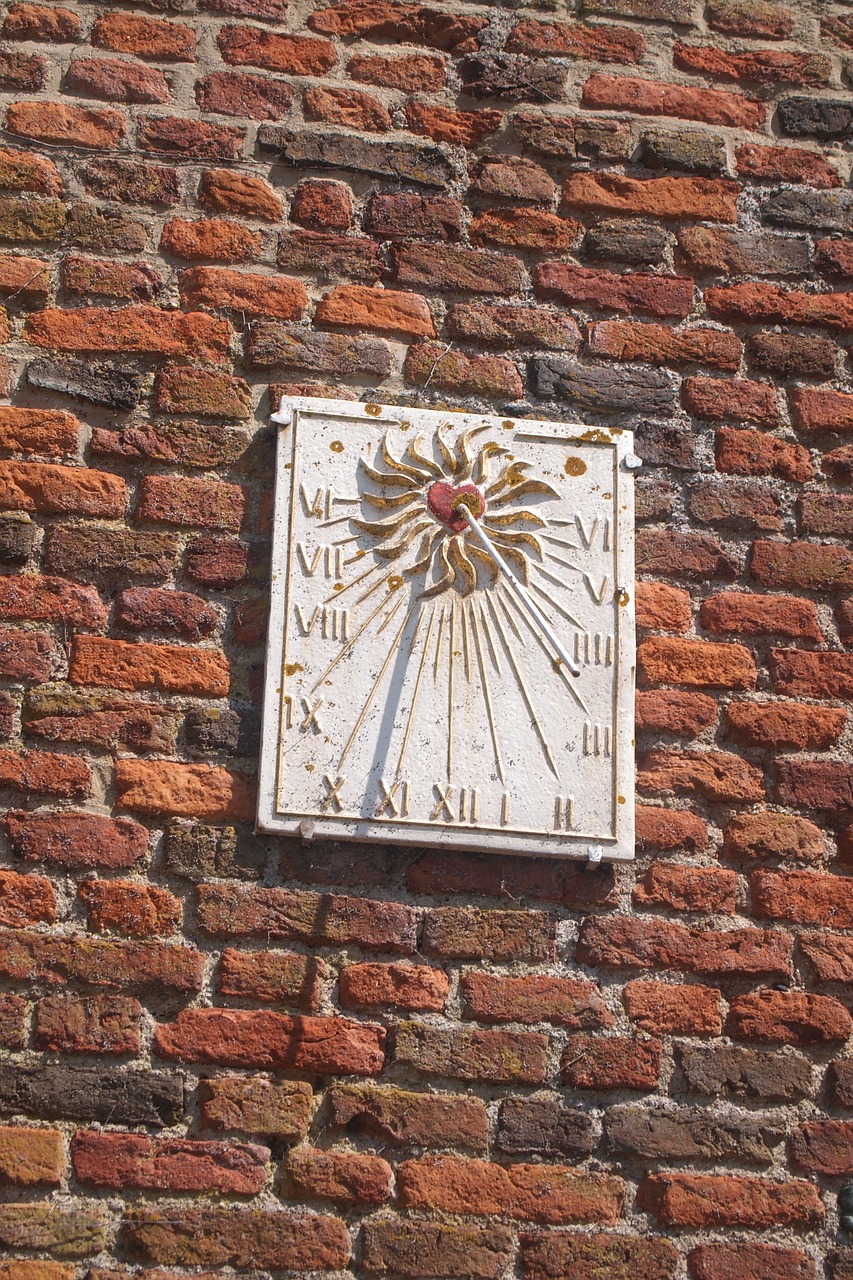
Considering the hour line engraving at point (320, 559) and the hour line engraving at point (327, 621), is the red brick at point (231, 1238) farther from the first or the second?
the hour line engraving at point (320, 559)

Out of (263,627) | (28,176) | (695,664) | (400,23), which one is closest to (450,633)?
(263,627)

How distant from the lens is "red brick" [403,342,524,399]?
2.57m

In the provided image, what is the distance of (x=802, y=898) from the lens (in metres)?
2.37

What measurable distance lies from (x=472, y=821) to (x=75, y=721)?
651 mm

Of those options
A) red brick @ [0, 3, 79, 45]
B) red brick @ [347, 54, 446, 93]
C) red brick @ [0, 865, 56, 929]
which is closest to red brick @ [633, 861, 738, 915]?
red brick @ [0, 865, 56, 929]

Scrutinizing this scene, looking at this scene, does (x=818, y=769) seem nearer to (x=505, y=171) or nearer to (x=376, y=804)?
(x=376, y=804)

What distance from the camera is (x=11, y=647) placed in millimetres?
2342

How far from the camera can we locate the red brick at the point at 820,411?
265 centimetres

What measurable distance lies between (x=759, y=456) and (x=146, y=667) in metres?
1.15

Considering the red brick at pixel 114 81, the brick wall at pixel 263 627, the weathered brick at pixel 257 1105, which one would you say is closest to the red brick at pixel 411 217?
the brick wall at pixel 263 627

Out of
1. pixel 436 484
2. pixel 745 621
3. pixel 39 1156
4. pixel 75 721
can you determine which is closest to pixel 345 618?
pixel 436 484

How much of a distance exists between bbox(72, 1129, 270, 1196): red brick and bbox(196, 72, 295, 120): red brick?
1.80 meters

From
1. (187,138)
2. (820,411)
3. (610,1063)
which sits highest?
(187,138)

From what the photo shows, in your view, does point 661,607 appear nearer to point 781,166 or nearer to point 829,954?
point 829,954
